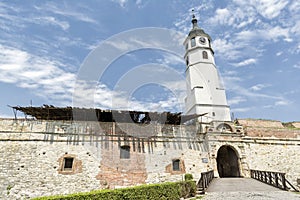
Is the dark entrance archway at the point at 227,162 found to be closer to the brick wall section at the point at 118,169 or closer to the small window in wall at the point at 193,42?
the brick wall section at the point at 118,169

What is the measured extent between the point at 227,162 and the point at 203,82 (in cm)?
1094

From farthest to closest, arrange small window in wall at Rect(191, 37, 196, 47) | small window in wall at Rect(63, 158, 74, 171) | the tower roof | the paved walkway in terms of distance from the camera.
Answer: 1. the tower roof
2. small window in wall at Rect(191, 37, 196, 47)
3. small window in wall at Rect(63, 158, 74, 171)
4. the paved walkway

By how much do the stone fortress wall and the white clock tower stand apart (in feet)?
21.0

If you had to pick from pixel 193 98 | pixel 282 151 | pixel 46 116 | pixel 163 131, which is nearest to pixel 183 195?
pixel 163 131

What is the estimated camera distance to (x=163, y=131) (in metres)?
16.4

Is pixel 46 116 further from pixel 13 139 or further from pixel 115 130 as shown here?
pixel 115 130

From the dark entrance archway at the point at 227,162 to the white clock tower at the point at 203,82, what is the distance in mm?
4984

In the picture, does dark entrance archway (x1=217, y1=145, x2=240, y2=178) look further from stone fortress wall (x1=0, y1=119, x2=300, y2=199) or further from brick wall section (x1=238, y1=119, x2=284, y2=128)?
brick wall section (x1=238, y1=119, x2=284, y2=128)

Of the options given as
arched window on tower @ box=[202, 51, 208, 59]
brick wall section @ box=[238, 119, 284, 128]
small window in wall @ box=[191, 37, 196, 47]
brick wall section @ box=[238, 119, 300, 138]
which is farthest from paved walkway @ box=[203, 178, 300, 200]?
small window in wall @ box=[191, 37, 196, 47]

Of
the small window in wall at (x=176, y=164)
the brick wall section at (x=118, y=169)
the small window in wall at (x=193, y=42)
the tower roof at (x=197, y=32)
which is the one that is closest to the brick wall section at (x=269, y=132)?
the small window in wall at (x=176, y=164)

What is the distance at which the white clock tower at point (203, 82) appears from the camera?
952 inches

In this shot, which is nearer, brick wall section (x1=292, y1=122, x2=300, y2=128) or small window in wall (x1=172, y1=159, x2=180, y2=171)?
small window in wall (x1=172, y1=159, x2=180, y2=171)

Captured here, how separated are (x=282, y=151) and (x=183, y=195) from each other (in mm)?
13556

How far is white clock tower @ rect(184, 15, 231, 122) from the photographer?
24172 millimetres
